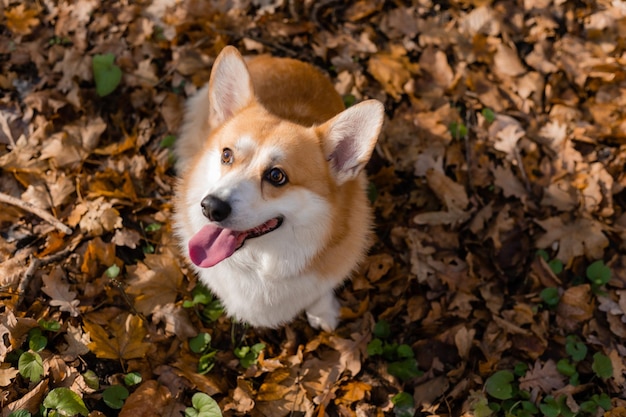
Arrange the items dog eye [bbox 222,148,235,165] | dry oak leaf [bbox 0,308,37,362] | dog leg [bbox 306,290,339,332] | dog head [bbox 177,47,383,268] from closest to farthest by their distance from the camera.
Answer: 1. dog head [bbox 177,47,383,268]
2. dog eye [bbox 222,148,235,165]
3. dry oak leaf [bbox 0,308,37,362]
4. dog leg [bbox 306,290,339,332]

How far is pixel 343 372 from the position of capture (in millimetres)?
3271

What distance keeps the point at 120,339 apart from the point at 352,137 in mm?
1875

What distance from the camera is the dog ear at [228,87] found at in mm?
2684

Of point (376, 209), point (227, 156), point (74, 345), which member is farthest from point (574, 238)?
point (74, 345)

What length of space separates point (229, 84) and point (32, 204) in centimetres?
170

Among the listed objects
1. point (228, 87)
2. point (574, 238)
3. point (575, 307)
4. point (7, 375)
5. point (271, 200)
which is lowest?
point (575, 307)

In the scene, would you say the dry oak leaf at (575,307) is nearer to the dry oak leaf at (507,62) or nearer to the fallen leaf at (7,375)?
the dry oak leaf at (507,62)

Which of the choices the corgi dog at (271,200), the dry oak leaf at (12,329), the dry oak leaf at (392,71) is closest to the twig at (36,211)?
the dry oak leaf at (12,329)

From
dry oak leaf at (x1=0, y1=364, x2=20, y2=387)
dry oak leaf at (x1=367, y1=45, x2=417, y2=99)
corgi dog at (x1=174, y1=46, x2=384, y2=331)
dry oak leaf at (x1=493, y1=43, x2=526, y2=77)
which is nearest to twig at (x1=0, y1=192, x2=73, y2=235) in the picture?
corgi dog at (x1=174, y1=46, x2=384, y2=331)

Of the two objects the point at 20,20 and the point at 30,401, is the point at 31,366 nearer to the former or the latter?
the point at 30,401

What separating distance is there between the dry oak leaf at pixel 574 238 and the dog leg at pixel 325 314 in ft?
5.25

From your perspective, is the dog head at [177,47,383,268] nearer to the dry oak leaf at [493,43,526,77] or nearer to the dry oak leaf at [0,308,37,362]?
the dry oak leaf at [0,308,37,362]

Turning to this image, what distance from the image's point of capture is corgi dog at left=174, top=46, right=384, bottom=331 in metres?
2.54

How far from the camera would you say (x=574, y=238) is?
3666 mm
